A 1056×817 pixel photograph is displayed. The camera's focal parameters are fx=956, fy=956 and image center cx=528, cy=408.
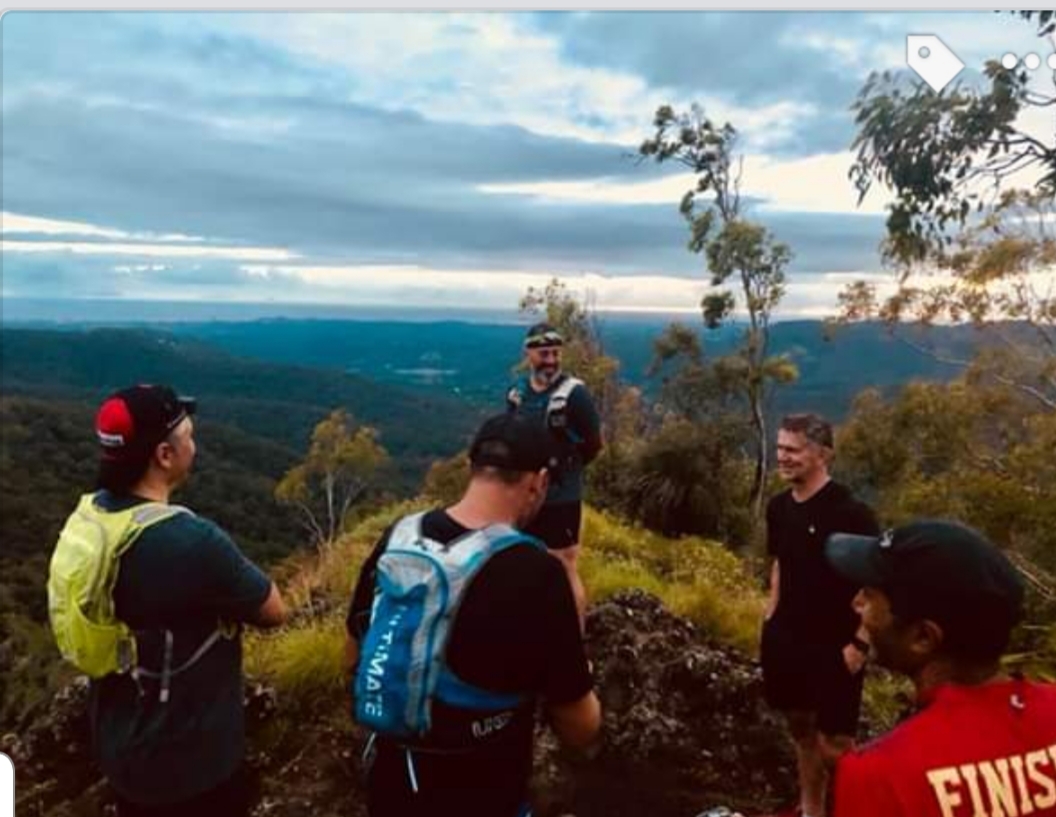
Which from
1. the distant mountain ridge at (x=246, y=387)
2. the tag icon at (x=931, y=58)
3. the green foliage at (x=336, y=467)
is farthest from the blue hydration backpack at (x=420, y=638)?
the distant mountain ridge at (x=246, y=387)

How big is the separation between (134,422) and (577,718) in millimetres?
1247

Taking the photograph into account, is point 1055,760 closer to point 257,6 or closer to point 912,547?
point 912,547

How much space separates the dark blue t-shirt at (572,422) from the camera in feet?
14.4

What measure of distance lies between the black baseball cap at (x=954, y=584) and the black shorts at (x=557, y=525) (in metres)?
2.99

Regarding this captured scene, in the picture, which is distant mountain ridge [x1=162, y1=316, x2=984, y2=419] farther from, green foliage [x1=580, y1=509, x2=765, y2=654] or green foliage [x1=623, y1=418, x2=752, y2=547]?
green foliage [x1=580, y1=509, x2=765, y2=654]

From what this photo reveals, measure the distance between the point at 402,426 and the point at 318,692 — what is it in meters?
64.5

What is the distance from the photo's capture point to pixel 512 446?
2.06 metres

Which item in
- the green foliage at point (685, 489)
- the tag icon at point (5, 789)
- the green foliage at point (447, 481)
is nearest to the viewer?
the tag icon at point (5, 789)

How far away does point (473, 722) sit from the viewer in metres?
1.97

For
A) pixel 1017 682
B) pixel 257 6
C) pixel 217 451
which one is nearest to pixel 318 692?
pixel 257 6

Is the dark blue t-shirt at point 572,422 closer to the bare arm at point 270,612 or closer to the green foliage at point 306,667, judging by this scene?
the green foliage at point 306,667

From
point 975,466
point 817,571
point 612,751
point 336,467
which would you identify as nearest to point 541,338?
point 817,571

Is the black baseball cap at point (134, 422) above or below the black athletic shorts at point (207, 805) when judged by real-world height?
above

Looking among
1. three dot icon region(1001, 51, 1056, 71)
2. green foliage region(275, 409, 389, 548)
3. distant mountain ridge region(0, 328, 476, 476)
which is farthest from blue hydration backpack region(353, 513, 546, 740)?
distant mountain ridge region(0, 328, 476, 476)
